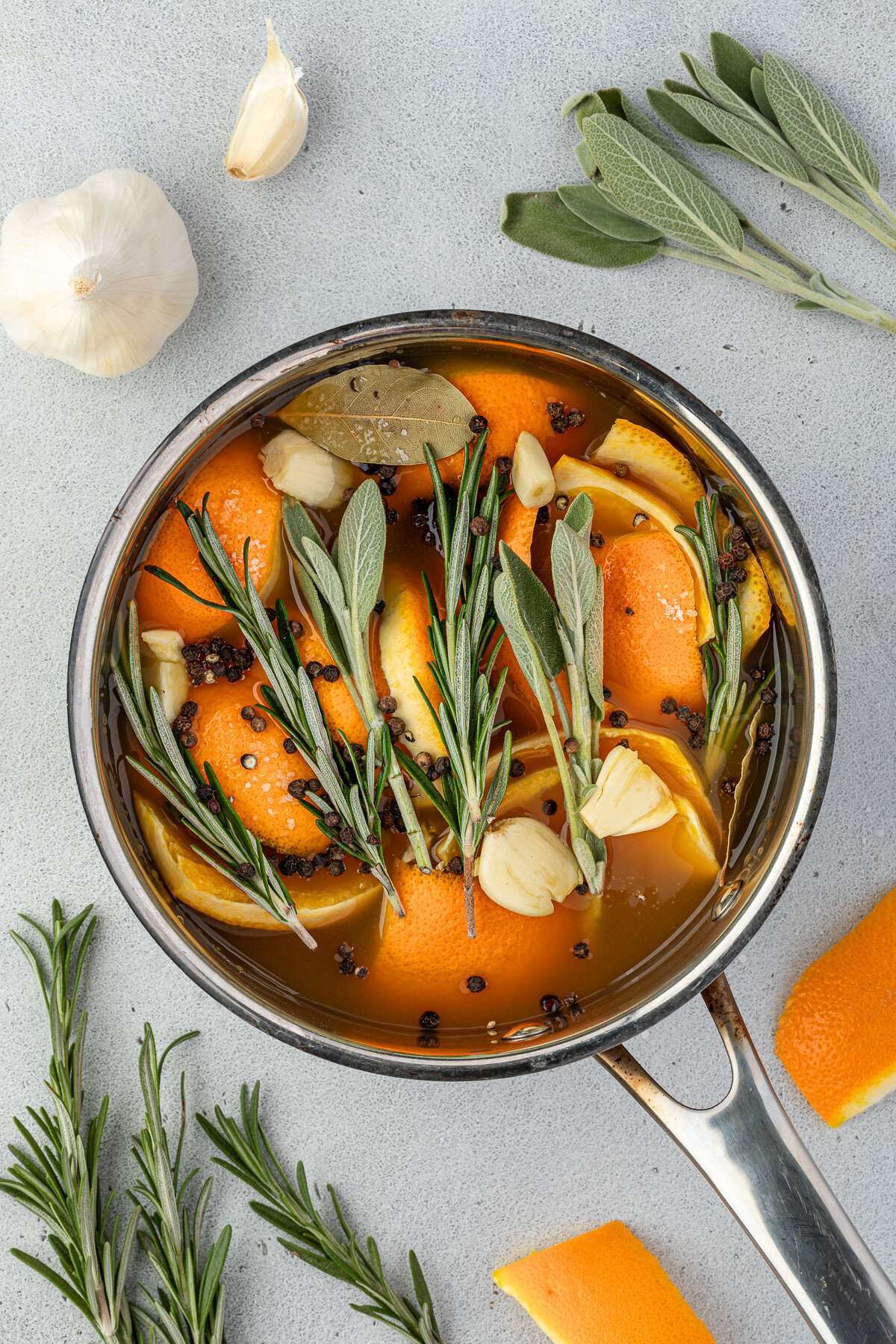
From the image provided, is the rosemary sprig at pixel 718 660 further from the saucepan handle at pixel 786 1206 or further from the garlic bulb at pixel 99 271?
the garlic bulb at pixel 99 271

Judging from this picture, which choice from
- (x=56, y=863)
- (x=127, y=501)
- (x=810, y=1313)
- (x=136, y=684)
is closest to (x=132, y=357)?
(x=127, y=501)

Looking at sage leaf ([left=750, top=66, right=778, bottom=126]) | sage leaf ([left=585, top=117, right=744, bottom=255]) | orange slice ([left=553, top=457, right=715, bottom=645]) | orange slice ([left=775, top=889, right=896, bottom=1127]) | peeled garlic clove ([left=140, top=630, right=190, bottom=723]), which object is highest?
sage leaf ([left=750, top=66, right=778, bottom=126])

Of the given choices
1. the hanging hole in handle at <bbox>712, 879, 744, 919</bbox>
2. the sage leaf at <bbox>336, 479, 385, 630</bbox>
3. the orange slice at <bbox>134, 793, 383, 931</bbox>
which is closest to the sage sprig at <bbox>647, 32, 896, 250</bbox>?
the sage leaf at <bbox>336, 479, 385, 630</bbox>

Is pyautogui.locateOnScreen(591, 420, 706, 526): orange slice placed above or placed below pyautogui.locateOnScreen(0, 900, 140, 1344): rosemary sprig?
above

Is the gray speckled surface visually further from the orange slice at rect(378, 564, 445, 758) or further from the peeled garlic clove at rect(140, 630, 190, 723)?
the orange slice at rect(378, 564, 445, 758)

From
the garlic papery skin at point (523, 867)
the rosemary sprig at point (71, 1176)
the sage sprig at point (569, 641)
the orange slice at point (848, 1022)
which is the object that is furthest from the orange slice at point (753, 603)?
the rosemary sprig at point (71, 1176)

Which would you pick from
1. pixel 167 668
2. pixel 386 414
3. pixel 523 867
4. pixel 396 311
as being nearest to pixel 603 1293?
pixel 523 867

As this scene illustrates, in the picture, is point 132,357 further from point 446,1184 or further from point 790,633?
point 446,1184
